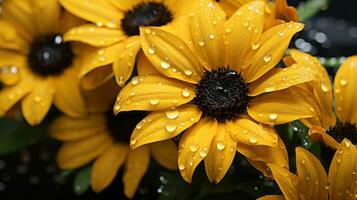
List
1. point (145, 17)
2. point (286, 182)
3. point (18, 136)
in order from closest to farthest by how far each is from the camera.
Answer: point (286, 182), point (145, 17), point (18, 136)

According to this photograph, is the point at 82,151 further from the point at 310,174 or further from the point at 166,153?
the point at 310,174

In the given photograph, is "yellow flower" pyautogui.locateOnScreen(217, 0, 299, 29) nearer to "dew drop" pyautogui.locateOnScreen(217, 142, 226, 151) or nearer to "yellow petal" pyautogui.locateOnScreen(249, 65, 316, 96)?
"yellow petal" pyautogui.locateOnScreen(249, 65, 316, 96)

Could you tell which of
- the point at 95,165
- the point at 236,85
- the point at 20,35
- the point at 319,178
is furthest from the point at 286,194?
the point at 20,35

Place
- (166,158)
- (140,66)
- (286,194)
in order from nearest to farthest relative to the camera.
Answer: (286,194) < (140,66) < (166,158)

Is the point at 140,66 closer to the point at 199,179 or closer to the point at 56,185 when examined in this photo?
the point at 199,179

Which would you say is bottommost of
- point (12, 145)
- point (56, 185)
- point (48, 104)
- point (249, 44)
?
point (56, 185)

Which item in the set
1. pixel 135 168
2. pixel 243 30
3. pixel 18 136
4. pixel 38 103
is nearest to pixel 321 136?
pixel 243 30

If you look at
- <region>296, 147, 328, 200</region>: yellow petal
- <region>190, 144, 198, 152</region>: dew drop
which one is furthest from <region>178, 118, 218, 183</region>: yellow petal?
<region>296, 147, 328, 200</region>: yellow petal
